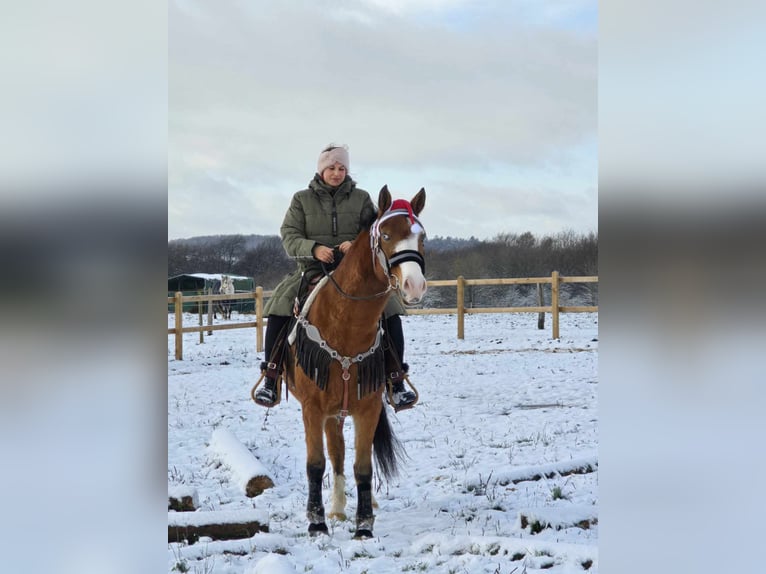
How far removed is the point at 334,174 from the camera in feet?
12.4

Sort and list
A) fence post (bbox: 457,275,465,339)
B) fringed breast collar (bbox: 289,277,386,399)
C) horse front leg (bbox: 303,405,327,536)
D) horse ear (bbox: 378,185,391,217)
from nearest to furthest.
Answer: horse ear (bbox: 378,185,391,217) → fringed breast collar (bbox: 289,277,386,399) → horse front leg (bbox: 303,405,327,536) → fence post (bbox: 457,275,465,339)

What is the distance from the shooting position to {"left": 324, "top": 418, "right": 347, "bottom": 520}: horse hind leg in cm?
400

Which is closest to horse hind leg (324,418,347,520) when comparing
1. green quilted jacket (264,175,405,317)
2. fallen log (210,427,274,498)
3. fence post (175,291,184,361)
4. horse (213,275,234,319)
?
fallen log (210,427,274,498)

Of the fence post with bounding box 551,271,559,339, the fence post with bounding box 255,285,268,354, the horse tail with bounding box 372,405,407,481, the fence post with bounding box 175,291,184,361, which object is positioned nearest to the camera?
the horse tail with bounding box 372,405,407,481

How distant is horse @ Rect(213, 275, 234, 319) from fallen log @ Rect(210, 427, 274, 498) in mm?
13803

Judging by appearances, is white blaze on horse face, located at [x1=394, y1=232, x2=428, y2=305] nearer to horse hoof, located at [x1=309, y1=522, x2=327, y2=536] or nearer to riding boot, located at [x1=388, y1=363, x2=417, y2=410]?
riding boot, located at [x1=388, y1=363, x2=417, y2=410]

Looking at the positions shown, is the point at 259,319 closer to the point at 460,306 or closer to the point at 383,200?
the point at 460,306

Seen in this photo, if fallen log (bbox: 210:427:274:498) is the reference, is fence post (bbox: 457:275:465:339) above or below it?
above

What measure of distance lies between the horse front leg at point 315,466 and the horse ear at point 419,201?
143cm

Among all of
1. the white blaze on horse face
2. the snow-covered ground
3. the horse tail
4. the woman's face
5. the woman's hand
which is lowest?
the snow-covered ground

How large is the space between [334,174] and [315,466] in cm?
189
